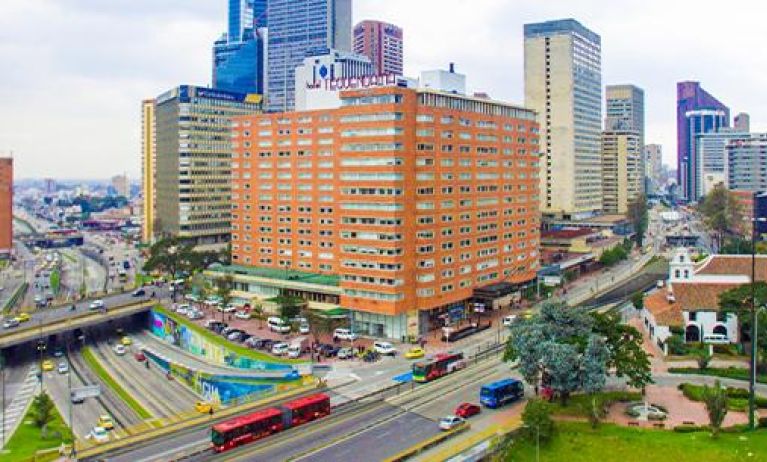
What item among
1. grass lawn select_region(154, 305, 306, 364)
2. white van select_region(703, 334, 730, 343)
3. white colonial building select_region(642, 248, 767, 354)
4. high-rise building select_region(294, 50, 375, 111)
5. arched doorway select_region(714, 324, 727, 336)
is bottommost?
grass lawn select_region(154, 305, 306, 364)

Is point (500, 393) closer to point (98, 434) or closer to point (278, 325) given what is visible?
point (98, 434)

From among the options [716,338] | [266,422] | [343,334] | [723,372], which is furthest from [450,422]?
[716,338]

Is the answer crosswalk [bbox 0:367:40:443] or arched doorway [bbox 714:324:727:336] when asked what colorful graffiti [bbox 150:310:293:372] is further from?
arched doorway [bbox 714:324:727:336]

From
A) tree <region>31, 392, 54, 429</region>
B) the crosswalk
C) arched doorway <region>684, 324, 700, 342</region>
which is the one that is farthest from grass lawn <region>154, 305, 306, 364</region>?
arched doorway <region>684, 324, 700, 342</region>

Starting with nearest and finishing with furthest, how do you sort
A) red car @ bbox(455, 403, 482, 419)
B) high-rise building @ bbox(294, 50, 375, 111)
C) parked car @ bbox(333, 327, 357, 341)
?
1. red car @ bbox(455, 403, 482, 419)
2. parked car @ bbox(333, 327, 357, 341)
3. high-rise building @ bbox(294, 50, 375, 111)

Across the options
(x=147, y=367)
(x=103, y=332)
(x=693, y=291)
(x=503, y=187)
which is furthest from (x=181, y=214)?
(x=693, y=291)

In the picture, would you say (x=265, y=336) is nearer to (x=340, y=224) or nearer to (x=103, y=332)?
(x=340, y=224)

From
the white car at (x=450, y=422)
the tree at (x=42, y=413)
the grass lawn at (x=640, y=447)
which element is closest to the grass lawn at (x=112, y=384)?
the tree at (x=42, y=413)
